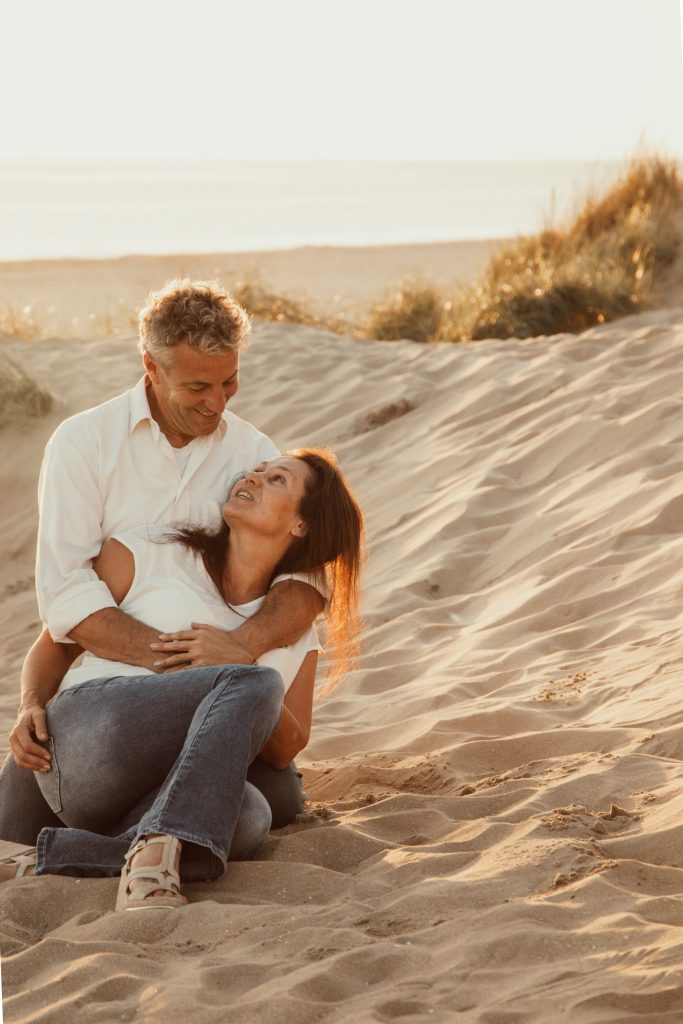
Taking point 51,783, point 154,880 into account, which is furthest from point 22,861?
point 154,880

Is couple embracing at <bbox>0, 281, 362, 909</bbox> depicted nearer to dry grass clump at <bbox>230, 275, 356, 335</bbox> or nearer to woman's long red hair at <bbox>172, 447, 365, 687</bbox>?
woman's long red hair at <bbox>172, 447, 365, 687</bbox>

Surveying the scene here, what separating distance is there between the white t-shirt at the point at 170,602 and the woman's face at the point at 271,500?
0.54 feet

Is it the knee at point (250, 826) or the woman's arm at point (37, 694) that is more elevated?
the woman's arm at point (37, 694)

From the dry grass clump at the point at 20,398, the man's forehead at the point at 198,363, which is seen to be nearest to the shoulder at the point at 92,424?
the man's forehead at the point at 198,363

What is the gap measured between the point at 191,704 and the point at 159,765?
17 cm

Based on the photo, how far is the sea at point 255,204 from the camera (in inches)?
970

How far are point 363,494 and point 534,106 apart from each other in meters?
3.66

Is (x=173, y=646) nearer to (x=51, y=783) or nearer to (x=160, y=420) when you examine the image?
(x=51, y=783)

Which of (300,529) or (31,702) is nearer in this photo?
(31,702)

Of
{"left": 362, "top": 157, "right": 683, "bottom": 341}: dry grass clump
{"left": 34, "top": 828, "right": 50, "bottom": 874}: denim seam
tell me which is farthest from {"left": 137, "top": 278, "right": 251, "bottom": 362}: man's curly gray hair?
{"left": 362, "top": 157, "right": 683, "bottom": 341}: dry grass clump

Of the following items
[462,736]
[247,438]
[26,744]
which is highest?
[247,438]

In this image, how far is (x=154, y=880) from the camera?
291 centimetres

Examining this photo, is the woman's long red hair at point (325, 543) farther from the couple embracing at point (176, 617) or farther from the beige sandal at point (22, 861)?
the beige sandal at point (22, 861)

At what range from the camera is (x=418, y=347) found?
9609 mm
